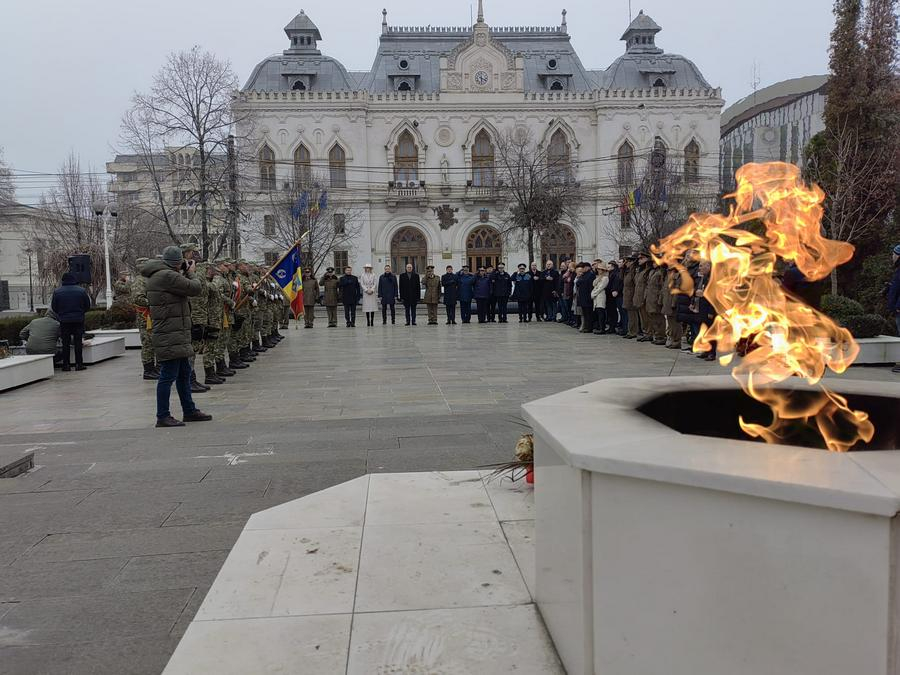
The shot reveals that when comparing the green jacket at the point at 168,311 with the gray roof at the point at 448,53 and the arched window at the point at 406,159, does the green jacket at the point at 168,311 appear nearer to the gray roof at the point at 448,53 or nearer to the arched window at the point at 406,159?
the arched window at the point at 406,159

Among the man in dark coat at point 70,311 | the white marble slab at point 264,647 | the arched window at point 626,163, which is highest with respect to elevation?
the arched window at point 626,163

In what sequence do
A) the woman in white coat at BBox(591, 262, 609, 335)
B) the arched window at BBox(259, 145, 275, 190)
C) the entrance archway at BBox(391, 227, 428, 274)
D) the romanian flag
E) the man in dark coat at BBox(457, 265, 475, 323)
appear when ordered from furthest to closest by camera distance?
the entrance archway at BBox(391, 227, 428, 274)
the arched window at BBox(259, 145, 275, 190)
the man in dark coat at BBox(457, 265, 475, 323)
the woman in white coat at BBox(591, 262, 609, 335)
the romanian flag

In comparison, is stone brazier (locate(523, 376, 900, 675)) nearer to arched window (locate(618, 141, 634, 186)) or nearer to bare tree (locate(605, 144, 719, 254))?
bare tree (locate(605, 144, 719, 254))

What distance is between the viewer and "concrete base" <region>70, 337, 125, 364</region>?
14.2m

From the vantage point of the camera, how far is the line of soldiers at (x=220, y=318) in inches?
410

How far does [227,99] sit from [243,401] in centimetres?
2250

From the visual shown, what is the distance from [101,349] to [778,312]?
14423 millimetres

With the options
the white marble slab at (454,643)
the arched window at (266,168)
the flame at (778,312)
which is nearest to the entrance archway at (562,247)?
the arched window at (266,168)

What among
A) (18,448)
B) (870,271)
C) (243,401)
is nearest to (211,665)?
(18,448)

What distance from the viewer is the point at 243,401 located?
30.6ft

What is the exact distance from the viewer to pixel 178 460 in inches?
241

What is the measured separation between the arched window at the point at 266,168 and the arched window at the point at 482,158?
44.4ft

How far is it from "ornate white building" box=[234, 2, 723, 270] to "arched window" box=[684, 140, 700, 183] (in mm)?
189

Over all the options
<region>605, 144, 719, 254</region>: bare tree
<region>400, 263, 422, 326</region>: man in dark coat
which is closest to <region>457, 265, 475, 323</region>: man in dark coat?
<region>400, 263, 422, 326</region>: man in dark coat
